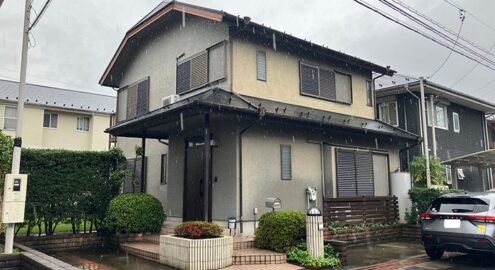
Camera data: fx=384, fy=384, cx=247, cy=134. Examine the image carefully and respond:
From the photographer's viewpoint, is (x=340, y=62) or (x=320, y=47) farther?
(x=340, y=62)

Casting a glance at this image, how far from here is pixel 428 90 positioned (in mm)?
16719

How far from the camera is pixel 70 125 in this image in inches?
1058

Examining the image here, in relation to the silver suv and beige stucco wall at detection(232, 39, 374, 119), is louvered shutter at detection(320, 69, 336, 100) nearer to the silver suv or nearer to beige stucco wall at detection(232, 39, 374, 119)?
beige stucco wall at detection(232, 39, 374, 119)

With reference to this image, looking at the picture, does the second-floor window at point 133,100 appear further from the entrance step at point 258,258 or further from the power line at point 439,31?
the power line at point 439,31

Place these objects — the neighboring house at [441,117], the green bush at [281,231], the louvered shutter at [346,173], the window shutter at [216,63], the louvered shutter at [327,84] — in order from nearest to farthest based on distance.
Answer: the green bush at [281,231] → the window shutter at [216,63] → the louvered shutter at [346,173] → the louvered shutter at [327,84] → the neighboring house at [441,117]

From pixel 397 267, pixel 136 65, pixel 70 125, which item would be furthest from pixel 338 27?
pixel 70 125

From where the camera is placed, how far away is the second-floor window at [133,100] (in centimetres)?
1461

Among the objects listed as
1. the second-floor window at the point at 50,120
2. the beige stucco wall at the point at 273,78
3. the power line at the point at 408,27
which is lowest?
the beige stucco wall at the point at 273,78

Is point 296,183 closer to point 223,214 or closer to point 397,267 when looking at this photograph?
point 223,214

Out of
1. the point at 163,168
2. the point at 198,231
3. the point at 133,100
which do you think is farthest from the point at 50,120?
the point at 198,231

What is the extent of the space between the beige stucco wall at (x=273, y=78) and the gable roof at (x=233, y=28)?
416 millimetres

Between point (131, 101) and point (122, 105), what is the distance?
3.04ft

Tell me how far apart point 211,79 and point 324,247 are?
19.0 ft

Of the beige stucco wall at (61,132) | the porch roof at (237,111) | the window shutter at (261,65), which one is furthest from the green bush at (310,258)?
the beige stucco wall at (61,132)
